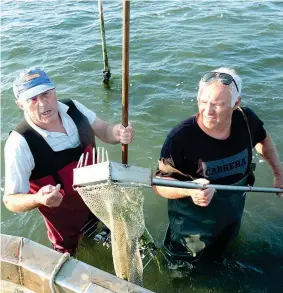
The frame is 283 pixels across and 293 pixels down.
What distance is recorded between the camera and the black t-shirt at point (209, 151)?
127 inches

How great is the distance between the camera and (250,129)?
3.45 m

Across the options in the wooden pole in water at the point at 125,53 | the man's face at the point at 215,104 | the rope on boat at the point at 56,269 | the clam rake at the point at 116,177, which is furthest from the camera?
the man's face at the point at 215,104

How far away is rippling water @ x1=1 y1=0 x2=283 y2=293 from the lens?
5.01 m

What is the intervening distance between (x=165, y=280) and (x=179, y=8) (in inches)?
435

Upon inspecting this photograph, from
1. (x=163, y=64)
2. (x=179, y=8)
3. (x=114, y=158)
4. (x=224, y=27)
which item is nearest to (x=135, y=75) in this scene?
(x=163, y=64)

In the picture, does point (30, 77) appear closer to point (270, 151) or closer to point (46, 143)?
point (46, 143)

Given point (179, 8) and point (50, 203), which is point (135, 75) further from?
point (50, 203)

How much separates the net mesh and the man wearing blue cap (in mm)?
318

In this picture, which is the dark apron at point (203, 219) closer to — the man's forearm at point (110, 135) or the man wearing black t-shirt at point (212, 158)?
the man wearing black t-shirt at point (212, 158)

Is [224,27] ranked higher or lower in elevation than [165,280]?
higher

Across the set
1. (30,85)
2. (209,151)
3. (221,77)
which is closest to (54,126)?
(30,85)

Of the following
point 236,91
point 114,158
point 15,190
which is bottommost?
point 114,158

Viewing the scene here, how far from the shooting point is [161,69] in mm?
9578

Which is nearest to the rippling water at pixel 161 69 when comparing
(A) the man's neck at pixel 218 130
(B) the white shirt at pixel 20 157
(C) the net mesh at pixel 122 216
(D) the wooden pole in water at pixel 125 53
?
(C) the net mesh at pixel 122 216
